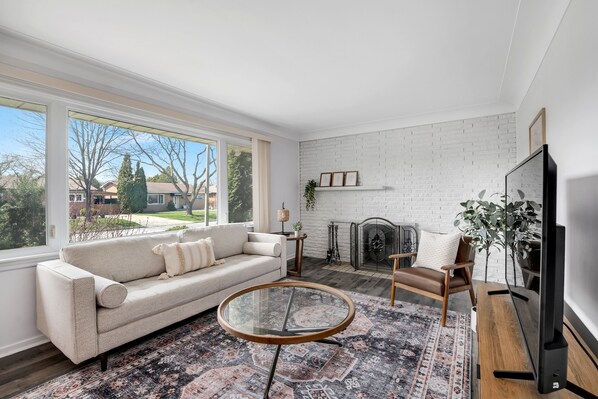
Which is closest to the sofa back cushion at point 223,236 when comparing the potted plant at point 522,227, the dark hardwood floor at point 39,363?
the dark hardwood floor at point 39,363

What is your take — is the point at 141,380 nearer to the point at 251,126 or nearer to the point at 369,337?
the point at 369,337

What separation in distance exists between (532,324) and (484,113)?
366 centimetres

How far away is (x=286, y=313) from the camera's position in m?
2.09

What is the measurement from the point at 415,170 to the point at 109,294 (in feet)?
13.8

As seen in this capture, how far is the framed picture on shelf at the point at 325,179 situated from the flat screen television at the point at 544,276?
160 inches

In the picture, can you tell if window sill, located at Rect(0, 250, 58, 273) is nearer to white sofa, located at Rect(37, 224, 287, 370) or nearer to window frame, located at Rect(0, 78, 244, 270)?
window frame, located at Rect(0, 78, 244, 270)

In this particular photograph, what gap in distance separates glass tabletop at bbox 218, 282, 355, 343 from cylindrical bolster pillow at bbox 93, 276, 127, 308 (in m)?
0.76

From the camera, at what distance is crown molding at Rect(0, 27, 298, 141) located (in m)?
2.17

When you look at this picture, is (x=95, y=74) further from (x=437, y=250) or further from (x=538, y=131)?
(x=538, y=131)

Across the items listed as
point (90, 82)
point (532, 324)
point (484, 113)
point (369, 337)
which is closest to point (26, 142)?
point (90, 82)

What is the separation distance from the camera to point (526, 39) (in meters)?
2.13

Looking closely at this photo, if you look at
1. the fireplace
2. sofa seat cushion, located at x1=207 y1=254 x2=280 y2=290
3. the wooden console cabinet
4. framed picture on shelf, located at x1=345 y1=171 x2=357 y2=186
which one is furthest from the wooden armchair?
framed picture on shelf, located at x1=345 y1=171 x2=357 y2=186

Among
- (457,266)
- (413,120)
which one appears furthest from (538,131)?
(413,120)

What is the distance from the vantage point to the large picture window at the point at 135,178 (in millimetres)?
2797
